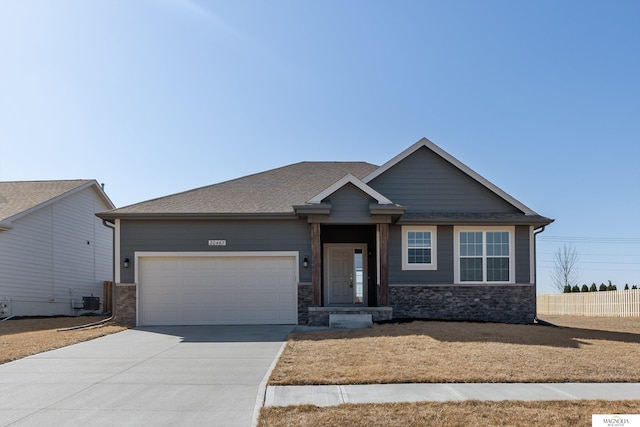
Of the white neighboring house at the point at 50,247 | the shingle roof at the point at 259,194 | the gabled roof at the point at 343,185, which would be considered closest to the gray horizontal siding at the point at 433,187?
the gabled roof at the point at 343,185

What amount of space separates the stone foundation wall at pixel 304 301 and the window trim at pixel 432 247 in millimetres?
2986

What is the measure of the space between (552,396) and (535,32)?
490 inches

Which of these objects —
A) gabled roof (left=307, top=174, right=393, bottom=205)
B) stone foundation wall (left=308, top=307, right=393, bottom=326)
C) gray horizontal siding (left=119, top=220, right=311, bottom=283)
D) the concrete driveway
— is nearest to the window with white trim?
gabled roof (left=307, top=174, right=393, bottom=205)

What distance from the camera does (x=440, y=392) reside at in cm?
676

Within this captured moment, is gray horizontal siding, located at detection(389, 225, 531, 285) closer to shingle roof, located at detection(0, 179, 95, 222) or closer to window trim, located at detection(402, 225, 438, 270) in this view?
window trim, located at detection(402, 225, 438, 270)

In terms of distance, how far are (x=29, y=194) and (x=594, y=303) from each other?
85.7 ft

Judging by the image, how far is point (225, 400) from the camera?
6527mm

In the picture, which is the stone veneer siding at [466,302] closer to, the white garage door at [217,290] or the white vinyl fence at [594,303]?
the white garage door at [217,290]

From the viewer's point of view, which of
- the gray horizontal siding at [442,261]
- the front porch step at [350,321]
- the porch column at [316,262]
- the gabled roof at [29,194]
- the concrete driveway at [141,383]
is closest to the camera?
the concrete driveway at [141,383]

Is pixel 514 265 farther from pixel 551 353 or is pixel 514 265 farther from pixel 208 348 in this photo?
pixel 208 348

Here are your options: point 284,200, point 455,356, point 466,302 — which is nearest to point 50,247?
point 284,200

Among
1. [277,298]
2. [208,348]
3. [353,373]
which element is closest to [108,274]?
[277,298]

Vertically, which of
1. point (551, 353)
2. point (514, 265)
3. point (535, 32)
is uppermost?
point (535, 32)

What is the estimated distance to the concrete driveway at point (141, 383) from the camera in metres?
5.89
